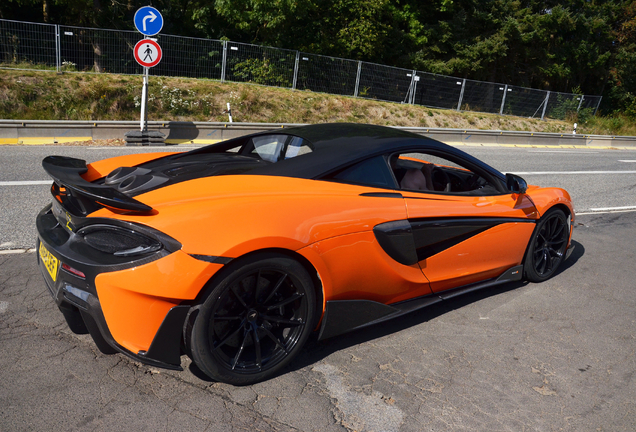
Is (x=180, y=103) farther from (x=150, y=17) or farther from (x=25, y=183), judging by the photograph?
(x=25, y=183)

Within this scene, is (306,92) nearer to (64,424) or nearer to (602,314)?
(602,314)

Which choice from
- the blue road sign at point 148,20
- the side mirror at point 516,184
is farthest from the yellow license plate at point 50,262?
the blue road sign at point 148,20

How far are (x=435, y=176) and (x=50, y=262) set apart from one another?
2.79 metres

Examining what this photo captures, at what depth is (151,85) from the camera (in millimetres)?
15781

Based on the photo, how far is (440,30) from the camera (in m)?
28.1

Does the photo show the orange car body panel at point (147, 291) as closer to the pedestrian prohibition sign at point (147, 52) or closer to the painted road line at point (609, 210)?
the painted road line at point (609, 210)

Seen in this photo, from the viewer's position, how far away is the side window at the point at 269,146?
336cm

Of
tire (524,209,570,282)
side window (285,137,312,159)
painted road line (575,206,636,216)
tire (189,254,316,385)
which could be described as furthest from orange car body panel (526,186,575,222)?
painted road line (575,206,636,216)

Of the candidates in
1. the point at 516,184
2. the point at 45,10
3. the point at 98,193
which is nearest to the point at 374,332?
the point at 516,184

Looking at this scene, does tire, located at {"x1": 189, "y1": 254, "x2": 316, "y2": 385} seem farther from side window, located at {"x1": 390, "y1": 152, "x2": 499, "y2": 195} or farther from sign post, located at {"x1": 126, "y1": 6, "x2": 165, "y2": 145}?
sign post, located at {"x1": 126, "y1": 6, "x2": 165, "y2": 145}

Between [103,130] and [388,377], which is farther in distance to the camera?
[103,130]

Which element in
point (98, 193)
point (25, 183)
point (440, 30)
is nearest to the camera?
point (98, 193)

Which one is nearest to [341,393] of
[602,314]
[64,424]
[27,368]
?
[64,424]

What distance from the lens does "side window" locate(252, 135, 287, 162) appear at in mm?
3363
